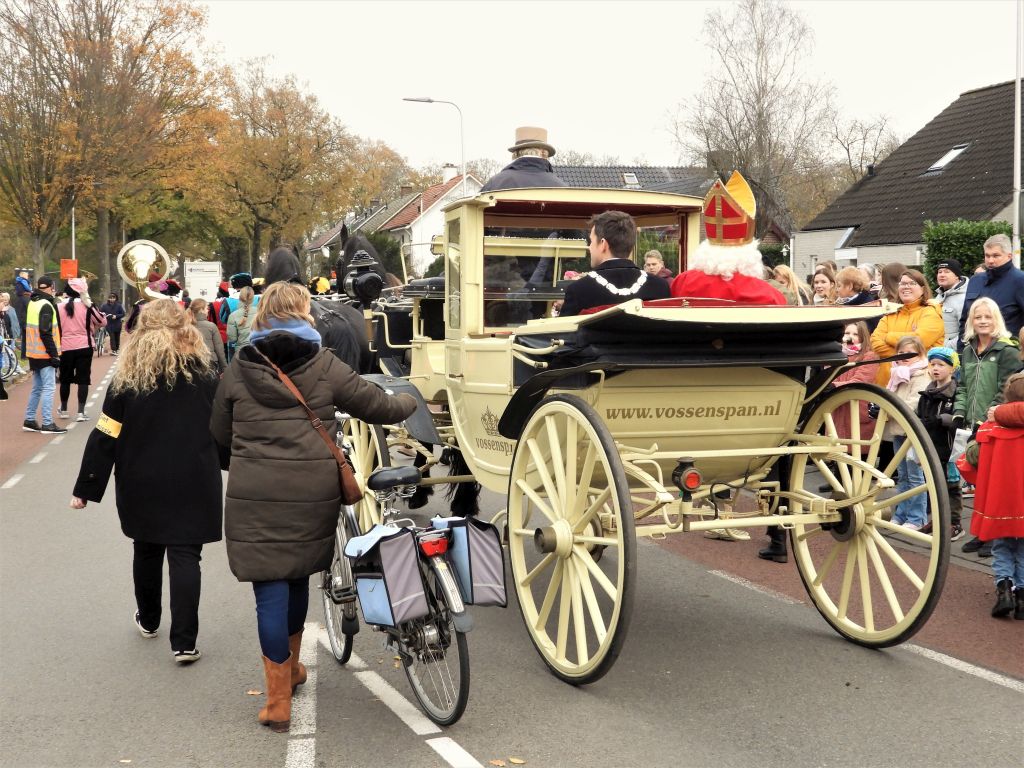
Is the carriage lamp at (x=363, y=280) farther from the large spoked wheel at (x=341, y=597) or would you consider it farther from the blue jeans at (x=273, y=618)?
the blue jeans at (x=273, y=618)

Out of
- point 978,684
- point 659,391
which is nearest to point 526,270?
point 659,391

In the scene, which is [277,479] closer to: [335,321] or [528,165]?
[528,165]

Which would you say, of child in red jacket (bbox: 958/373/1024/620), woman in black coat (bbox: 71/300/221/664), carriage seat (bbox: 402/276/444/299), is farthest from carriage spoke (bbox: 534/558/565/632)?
carriage seat (bbox: 402/276/444/299)

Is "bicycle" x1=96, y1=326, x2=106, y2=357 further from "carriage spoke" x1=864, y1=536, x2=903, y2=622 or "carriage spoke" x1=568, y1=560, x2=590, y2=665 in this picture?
"carriage spoke" x1=864, y1=536, x2=903, y2=622

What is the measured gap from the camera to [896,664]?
504 centimetres

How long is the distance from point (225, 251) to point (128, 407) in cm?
6764

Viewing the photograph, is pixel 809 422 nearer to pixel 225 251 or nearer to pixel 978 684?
pixel 978 684

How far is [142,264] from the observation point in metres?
10.7

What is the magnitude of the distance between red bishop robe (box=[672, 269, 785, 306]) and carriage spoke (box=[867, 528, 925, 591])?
1.27 m

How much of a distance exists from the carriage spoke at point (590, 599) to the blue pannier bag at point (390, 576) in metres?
0.77

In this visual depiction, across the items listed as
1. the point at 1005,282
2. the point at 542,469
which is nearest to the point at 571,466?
the point at 542,469

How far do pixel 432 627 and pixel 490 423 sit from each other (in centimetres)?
172

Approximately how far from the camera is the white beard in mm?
5035

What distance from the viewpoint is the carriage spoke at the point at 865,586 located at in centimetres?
522
